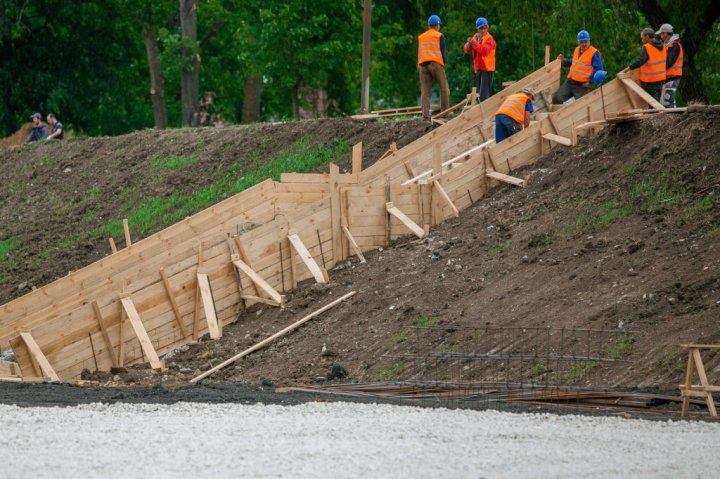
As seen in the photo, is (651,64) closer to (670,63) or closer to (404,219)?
(670,63)

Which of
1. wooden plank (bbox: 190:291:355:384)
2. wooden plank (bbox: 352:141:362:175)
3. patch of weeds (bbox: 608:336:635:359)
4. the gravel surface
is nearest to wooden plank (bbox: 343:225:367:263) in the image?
wooden plank (bbox: 352:141:362:175)

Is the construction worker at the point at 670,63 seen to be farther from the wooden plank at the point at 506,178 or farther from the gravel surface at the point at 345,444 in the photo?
the gravel surface at the point at 345,444

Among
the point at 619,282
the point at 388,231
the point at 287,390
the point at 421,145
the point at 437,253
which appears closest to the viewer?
the point at 287,390

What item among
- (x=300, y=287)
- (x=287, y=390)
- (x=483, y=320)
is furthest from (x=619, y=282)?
(x=300, y=287)

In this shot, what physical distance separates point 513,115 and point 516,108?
131mm

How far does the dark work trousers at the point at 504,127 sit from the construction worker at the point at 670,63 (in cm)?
263

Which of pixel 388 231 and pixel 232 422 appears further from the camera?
pixel 388 231

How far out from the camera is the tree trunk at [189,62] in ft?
130

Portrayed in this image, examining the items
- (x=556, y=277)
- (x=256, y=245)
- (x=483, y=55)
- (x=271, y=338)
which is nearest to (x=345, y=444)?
(x=556, y=277)

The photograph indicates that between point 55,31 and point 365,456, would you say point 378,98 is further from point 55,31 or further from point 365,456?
point 365,456

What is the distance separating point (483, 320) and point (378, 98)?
49.7 meters

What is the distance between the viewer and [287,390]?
14.9 m

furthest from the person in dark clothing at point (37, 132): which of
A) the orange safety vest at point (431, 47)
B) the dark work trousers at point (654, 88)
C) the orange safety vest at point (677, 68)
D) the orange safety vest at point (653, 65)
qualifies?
the orange safety vest at point (677, 68)

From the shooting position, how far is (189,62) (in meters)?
39.8
